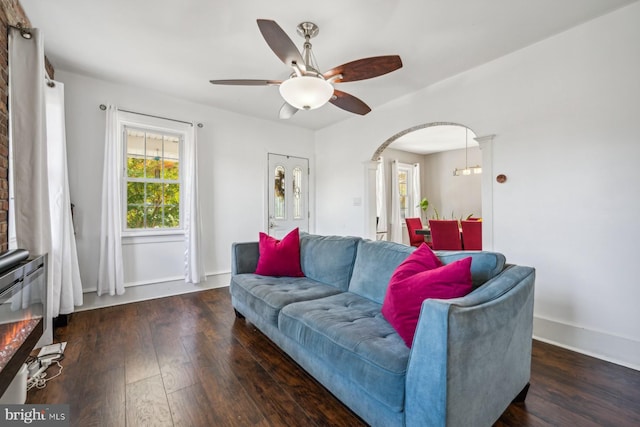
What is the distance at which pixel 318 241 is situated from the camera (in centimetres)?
279

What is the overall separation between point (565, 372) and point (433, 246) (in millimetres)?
2209

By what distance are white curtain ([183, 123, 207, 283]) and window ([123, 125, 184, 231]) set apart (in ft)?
0.60

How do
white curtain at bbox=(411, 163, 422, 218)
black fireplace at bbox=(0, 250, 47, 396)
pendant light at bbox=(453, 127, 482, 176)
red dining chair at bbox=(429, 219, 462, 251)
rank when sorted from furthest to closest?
white curtain at bbox=(411, 163, 422, 218)
pendant light at bbox=(453, 127, 482, 176)
red dining chair at bbox=(429, 219, 462, 251)
black fireplace at bbox=(0, 250, 47, 396)

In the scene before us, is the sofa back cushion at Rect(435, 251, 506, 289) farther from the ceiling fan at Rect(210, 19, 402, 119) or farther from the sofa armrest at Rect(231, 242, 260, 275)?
the sofa armrest at Rect(231, 242, 260, 275)

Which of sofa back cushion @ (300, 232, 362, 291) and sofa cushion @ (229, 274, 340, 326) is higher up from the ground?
sofa back cushion @ (300, 232, 362, 291)

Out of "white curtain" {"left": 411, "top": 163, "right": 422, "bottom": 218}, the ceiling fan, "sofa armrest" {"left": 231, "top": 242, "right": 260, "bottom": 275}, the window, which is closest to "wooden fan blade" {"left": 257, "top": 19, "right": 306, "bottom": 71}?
the ceiling fan

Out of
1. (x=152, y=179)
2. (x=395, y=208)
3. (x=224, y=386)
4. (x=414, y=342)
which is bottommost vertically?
(x=224, y=386)

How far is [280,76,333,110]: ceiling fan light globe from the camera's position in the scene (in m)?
1.96

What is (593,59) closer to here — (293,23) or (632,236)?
(632,236)

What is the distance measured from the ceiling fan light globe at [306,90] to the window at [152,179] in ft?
8.06

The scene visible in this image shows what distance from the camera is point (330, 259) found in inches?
101

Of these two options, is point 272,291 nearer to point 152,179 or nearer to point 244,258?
point 244,258

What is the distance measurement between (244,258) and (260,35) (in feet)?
6.81

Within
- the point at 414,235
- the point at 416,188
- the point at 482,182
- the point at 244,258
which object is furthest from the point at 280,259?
the point at 416,188
